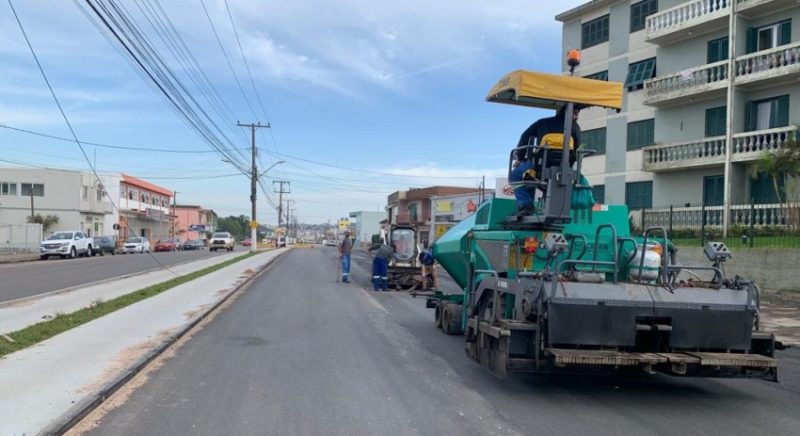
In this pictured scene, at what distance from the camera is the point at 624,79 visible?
2880 centimetres

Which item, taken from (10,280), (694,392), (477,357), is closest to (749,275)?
(694,392)

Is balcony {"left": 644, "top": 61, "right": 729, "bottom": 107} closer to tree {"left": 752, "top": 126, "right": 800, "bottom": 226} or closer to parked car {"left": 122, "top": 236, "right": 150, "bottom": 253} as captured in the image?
tree {"left": 752, "top": 126, "right": 800, "bottom": 226}

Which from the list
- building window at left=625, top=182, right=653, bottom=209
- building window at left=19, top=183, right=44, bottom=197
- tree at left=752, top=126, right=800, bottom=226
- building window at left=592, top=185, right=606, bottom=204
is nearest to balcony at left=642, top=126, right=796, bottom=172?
tree at left=752, top=126, right=800, bottom=226

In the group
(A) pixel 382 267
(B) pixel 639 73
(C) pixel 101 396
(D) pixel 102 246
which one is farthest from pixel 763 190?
(D) pixel 102 246

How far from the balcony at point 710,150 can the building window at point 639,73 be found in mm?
3347

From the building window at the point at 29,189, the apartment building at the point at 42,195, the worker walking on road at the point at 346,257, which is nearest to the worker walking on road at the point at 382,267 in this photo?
the worker walking on road at the point at 346,257

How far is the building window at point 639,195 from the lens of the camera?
27.2m

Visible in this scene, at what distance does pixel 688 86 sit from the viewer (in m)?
24.6

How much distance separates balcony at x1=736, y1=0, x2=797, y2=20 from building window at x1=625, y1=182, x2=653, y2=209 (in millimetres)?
7450

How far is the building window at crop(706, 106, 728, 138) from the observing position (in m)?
24.3

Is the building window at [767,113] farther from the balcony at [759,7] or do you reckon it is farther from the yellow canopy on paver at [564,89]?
the yellow canopy on paver at [564,89]

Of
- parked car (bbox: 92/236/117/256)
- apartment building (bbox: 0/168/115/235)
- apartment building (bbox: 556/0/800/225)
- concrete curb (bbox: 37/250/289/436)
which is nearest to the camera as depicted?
concrete curb (bbox: 37/250/289/436)

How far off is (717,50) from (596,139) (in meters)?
6.93

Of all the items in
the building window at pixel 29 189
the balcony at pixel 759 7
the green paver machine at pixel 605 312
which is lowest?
the green paver machine at pixel 605 312
